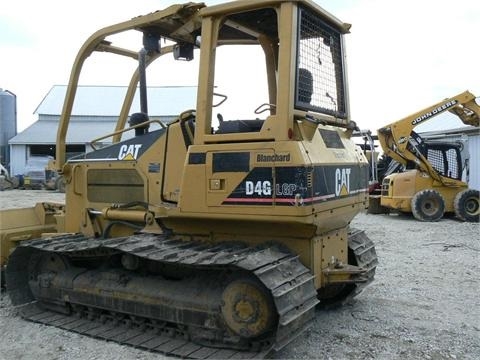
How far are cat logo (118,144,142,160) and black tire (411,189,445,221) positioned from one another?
9763 mm

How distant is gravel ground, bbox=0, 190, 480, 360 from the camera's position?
14.0 feet

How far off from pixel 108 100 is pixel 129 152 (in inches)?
1381

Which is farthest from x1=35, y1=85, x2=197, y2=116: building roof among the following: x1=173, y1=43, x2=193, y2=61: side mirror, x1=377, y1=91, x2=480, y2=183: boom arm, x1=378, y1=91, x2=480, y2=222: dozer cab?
x1=173, y1=43, x2=193, y2=61: side mirror

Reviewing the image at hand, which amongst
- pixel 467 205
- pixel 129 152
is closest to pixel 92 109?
pixel 467 205

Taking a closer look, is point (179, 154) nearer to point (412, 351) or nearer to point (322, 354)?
point (322, 354)

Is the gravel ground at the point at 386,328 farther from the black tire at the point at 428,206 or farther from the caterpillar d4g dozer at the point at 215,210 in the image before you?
the black tire at the point at 428,206

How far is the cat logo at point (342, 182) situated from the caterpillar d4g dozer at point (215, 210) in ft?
0.06

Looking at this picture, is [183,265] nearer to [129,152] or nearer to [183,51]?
[129,152]

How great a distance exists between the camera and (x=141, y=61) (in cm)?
544

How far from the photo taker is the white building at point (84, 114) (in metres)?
34.2

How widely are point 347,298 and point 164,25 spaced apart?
3367mm

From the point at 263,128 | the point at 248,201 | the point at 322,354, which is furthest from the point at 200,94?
the point at 322,354

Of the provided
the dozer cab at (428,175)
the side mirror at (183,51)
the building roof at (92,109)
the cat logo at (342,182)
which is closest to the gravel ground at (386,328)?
the cat logo at (342,182)

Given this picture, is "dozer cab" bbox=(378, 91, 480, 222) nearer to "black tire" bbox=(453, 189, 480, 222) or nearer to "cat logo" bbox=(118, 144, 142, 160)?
"black tire" bbox=(453, 189, 480, 222)
